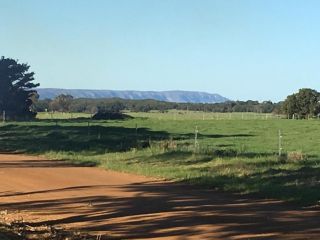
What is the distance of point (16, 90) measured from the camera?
83938 millimetres

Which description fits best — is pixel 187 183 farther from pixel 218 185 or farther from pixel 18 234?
pixel 18 234

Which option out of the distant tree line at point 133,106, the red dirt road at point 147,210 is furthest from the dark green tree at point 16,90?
the red dirt road at point 147,210

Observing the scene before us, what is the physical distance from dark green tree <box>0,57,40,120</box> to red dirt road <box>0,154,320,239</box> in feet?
216

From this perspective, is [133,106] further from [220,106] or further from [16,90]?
[16,90]

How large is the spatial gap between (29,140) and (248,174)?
22.0 m

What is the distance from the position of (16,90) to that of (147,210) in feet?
246

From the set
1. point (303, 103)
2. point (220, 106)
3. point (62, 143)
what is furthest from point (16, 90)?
point (220, 106)

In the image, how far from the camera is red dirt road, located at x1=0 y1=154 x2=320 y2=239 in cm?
973

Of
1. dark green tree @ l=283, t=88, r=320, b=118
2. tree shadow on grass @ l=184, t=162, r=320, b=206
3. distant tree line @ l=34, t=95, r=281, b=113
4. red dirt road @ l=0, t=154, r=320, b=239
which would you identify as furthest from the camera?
distant tree line @ l=34, t=95, r=281, b=113

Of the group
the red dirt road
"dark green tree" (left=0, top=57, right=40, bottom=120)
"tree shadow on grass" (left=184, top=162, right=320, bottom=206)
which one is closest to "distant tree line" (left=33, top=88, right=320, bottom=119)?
"dark green tree" (left=0, top=57, right=40, bottom=120)

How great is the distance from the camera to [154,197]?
45.3 feet

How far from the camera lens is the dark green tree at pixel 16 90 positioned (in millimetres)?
81875

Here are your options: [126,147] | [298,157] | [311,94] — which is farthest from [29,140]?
[311,94]

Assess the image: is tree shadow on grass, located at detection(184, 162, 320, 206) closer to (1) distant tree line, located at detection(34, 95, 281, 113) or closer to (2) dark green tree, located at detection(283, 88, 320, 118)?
(2) dark green tree, located at detection(283, 88, 320, 118)
